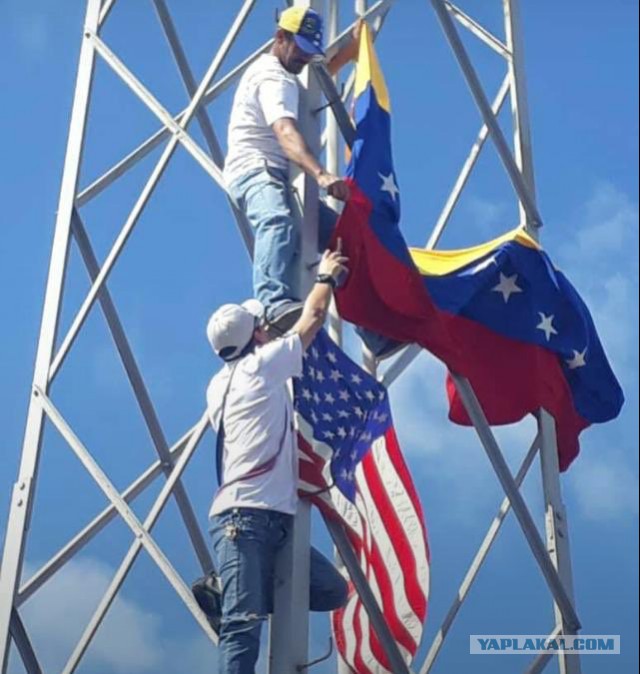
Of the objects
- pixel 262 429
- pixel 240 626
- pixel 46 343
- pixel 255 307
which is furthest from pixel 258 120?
pixel 240 626

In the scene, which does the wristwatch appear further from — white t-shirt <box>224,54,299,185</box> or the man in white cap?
white t-shirt <box>224,54,299,185</box>

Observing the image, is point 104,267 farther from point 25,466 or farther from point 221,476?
point 221,476

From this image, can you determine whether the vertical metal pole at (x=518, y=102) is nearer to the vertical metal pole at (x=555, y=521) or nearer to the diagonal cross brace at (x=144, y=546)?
the vertical metal pole at (x=555, y=521)

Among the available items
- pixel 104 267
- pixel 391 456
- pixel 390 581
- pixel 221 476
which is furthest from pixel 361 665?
pixel 104 267

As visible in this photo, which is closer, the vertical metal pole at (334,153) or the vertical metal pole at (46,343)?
the vertical metal pole at (46,343)

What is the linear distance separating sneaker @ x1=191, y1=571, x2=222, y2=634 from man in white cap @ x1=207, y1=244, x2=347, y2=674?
0.63ft

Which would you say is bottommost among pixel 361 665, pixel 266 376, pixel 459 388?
pixel 361 665

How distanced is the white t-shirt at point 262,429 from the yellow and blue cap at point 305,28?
2112 millimetres

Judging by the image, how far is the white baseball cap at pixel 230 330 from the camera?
8211mm

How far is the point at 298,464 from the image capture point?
332 inches

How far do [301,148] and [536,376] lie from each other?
10.2 feet

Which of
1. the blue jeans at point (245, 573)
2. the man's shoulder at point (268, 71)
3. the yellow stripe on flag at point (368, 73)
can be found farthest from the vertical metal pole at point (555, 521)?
the man's shoulder at point (268, 71)

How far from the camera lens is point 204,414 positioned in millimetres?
8820

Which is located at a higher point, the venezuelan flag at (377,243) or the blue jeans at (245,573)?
the venezuelan flag at (377,243)
